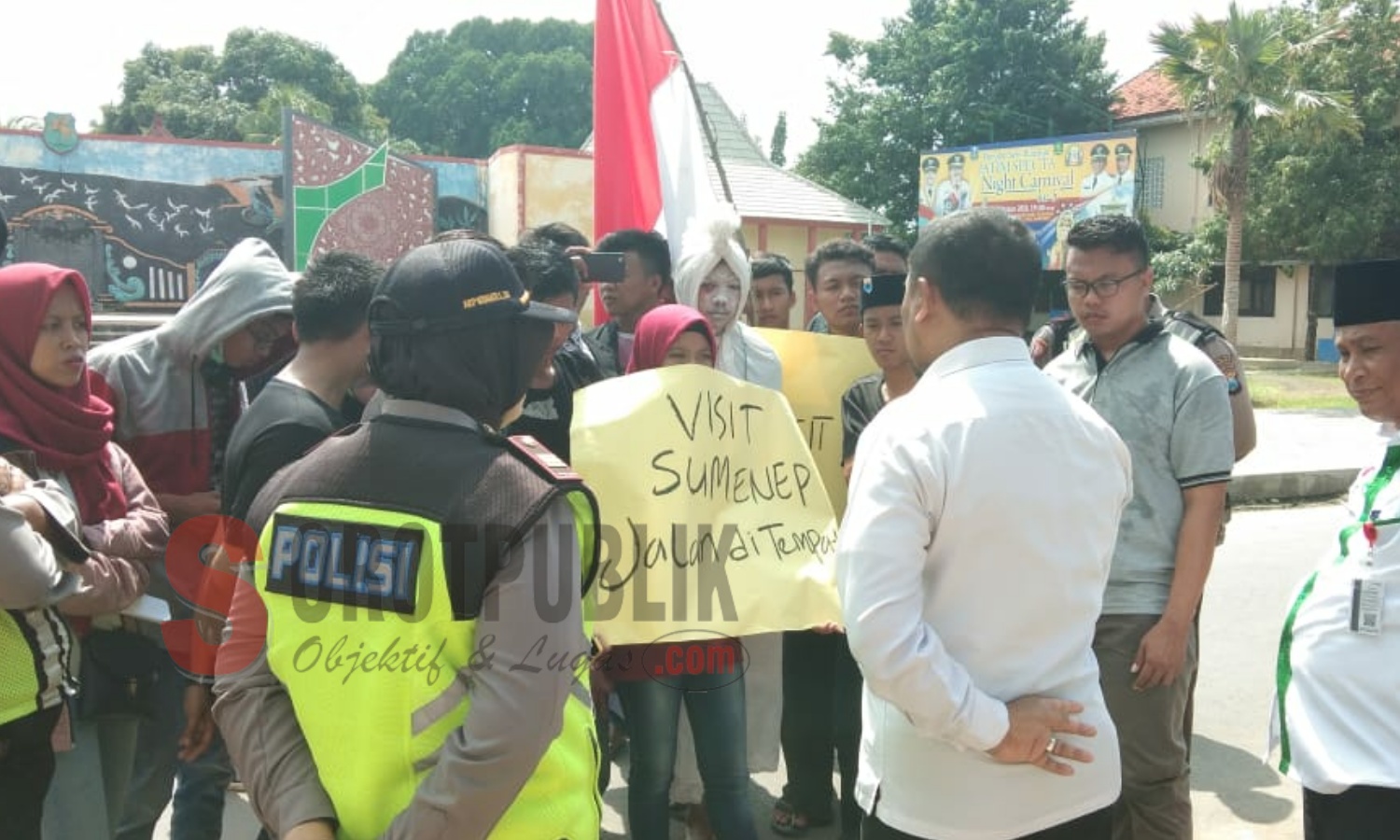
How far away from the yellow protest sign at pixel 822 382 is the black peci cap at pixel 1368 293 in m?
1.65

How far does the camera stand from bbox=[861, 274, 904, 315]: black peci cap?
3.49m

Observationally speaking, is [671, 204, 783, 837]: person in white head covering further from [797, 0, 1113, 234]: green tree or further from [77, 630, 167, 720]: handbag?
[797, 0, 1113, 234]: green tree

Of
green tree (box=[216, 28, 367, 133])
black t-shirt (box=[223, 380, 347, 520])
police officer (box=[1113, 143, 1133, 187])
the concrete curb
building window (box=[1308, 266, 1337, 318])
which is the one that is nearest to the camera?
black t-shirt (box=[223, 380, 347, 520])

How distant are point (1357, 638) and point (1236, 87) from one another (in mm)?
22220

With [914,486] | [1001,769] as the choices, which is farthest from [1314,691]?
[914,486]

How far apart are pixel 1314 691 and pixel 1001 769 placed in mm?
819

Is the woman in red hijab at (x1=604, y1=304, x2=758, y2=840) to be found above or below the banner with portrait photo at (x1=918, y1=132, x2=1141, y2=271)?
below

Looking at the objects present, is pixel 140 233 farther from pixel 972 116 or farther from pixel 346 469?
pixel 972 116

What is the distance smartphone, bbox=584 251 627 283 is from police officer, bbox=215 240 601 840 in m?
2.03

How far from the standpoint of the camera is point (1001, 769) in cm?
182

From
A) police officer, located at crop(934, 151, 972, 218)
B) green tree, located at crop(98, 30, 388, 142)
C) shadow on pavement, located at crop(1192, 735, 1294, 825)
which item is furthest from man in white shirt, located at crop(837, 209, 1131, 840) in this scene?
green tree, located at crop(98, 30, 388, 142)

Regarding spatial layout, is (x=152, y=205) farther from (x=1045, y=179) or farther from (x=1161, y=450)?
(x=1161, y=450)

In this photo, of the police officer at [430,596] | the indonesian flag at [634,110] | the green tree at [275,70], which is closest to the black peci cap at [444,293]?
the police officer at [430,596]

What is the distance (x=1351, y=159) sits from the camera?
2427 cm
